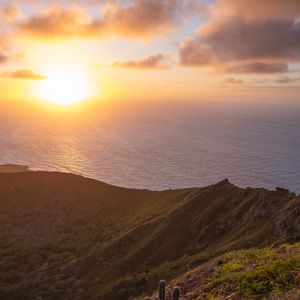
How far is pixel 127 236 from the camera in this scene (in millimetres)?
58844

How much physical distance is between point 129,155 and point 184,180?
2116 inches

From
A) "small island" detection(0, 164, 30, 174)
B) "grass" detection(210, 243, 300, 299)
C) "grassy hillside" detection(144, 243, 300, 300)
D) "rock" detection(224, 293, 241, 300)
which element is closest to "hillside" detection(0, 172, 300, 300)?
"grassy hillside" detection(144, 243, 300, 300)

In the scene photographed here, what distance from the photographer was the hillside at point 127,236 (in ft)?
142

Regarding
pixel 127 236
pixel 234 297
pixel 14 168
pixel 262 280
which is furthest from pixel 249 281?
pixel 14 168

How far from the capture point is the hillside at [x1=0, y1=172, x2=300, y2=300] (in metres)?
43.4

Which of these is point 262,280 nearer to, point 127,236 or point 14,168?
point 127,236

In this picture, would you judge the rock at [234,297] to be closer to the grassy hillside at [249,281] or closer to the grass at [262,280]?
the grassy hillside at [249,281]

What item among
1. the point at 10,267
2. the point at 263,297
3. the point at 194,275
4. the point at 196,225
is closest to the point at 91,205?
the point at 10,267

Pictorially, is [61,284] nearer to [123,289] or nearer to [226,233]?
[123,289]

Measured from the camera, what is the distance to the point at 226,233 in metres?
51.2

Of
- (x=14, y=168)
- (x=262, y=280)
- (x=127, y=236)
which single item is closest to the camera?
(x=262, y=280)

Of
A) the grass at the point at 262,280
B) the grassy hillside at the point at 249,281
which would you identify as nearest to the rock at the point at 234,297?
the grassy hillside at the point at 249,281

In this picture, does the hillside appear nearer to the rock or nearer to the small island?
the rock

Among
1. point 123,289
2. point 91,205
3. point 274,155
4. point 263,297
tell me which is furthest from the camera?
point 274,155
